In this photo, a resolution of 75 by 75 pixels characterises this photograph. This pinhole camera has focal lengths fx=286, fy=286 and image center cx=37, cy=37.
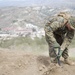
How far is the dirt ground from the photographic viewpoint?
6.99 m

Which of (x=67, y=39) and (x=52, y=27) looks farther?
(x=67, y=39)

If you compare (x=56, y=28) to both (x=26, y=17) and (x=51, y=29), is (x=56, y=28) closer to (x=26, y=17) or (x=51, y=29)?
(x=51, y=29)

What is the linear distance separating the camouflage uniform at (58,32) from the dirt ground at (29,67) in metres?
0.45

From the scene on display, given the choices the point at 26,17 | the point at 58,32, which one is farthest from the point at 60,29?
the point at 26,17

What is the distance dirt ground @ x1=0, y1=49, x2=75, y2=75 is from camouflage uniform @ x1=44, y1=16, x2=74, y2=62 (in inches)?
17.8

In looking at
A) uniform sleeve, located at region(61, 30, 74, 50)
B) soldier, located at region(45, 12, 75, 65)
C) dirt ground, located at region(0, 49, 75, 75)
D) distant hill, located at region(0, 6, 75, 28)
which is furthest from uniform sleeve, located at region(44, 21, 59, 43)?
distant hill, located at region(0, 6, 75, 28)

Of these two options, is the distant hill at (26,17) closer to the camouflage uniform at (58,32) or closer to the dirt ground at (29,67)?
the dirt ground at (29,67)

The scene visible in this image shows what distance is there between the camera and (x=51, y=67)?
7059 mm

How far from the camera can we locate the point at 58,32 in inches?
289


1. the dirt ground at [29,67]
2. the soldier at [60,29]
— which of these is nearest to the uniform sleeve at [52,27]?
the soldier at [60,29]

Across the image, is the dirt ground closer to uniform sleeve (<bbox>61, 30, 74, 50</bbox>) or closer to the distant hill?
uniform sleeve (<bbox>61, 30, 74, 50</bbox>)

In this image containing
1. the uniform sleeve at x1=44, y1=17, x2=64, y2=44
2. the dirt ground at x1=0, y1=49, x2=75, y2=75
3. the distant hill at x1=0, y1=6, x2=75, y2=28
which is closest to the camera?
the uniform sleeve at x1=44, y1=17, x2=64, y2=44

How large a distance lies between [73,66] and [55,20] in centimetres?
154

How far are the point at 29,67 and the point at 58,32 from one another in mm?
1270
